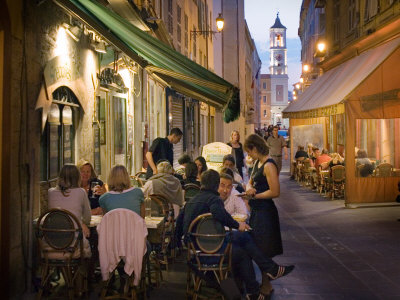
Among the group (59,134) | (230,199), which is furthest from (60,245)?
(59,134)

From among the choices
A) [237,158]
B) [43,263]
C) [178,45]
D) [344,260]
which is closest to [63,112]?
[43,263]

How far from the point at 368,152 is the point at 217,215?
395 inches

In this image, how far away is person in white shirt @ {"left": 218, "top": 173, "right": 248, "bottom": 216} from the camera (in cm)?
654

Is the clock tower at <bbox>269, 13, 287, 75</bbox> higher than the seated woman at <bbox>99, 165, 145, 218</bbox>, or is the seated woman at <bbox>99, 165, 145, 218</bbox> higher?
the clock tower at <bbox>269, 13, 287, 75</bbox>

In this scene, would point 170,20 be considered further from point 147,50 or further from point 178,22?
point 147,50

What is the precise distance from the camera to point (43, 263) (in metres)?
5.57

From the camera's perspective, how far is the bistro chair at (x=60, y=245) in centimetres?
546

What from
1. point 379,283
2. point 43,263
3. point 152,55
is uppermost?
point 152,55

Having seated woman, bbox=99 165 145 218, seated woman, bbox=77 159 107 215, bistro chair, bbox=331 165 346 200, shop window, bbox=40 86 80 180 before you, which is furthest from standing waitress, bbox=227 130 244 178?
seated woman, bbox=99 165 145 218

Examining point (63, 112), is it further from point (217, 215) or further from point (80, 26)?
point (217, 215)

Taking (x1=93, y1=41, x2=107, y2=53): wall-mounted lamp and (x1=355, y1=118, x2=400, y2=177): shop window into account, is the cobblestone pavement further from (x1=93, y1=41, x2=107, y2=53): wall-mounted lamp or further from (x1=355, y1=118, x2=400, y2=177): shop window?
(x1=93, y1=41, x2=107, y2=53): wall-mounted lamp

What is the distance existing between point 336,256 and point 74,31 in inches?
203

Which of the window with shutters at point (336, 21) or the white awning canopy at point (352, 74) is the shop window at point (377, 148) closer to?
the white awning canopy at point (352, 74)

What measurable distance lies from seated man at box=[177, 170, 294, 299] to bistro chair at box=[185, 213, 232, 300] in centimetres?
12
